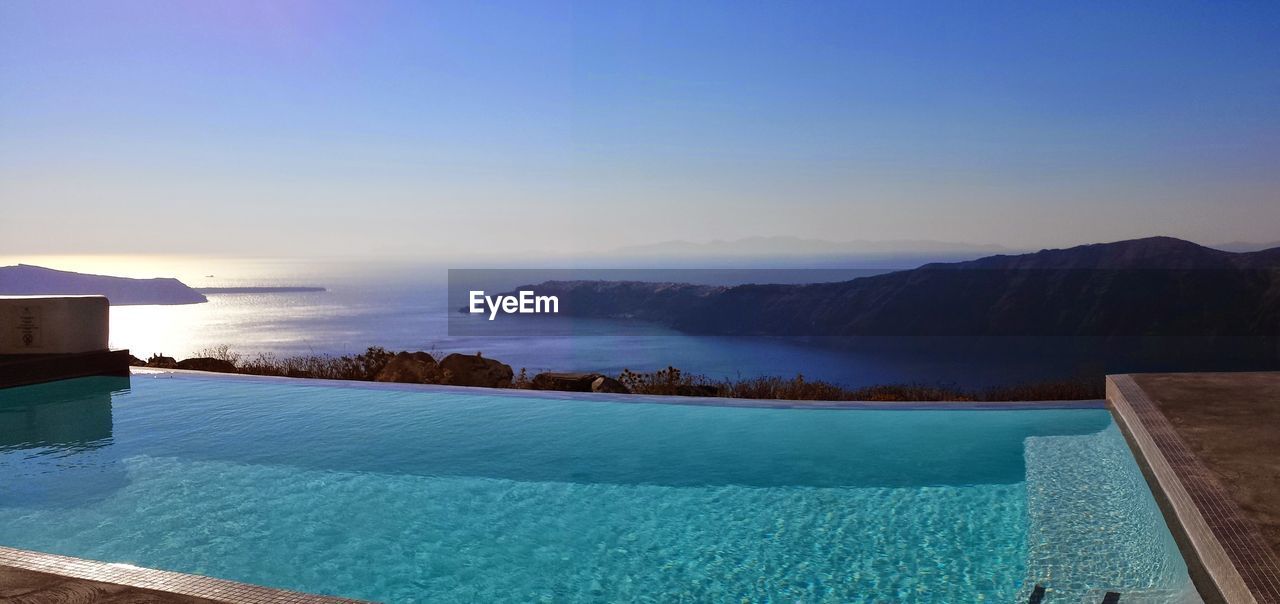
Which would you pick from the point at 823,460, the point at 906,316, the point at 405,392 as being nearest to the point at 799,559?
the point at 823,460

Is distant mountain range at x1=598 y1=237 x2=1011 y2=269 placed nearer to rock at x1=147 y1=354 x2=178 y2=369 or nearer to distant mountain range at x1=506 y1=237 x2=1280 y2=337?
distant mountain range at x1=506 y1=237 x2=1280 y2=337

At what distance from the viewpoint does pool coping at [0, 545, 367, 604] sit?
259cm

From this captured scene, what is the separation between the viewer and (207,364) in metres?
10.4

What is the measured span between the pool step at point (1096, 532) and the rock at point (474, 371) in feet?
18.4

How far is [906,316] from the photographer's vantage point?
24.6m

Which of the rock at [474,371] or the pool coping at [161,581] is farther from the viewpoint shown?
the rock at [474,371]

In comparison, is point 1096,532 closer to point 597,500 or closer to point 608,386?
point 597,500

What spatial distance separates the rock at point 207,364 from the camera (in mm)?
10219

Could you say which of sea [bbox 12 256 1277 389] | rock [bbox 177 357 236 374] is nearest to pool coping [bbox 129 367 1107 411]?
sea [bbox 12 256 1277 389]

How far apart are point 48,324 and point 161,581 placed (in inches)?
277

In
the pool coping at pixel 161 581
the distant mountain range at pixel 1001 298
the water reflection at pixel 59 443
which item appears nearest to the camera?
the pool coping at pixel 161 581

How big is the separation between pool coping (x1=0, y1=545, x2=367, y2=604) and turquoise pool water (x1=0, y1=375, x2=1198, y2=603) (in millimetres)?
700

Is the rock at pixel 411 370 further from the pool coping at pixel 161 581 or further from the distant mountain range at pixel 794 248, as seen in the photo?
the distant mountain range at pixel 794 248

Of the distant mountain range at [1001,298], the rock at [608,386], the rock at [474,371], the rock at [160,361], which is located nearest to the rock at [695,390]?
the rock at [608,386]
